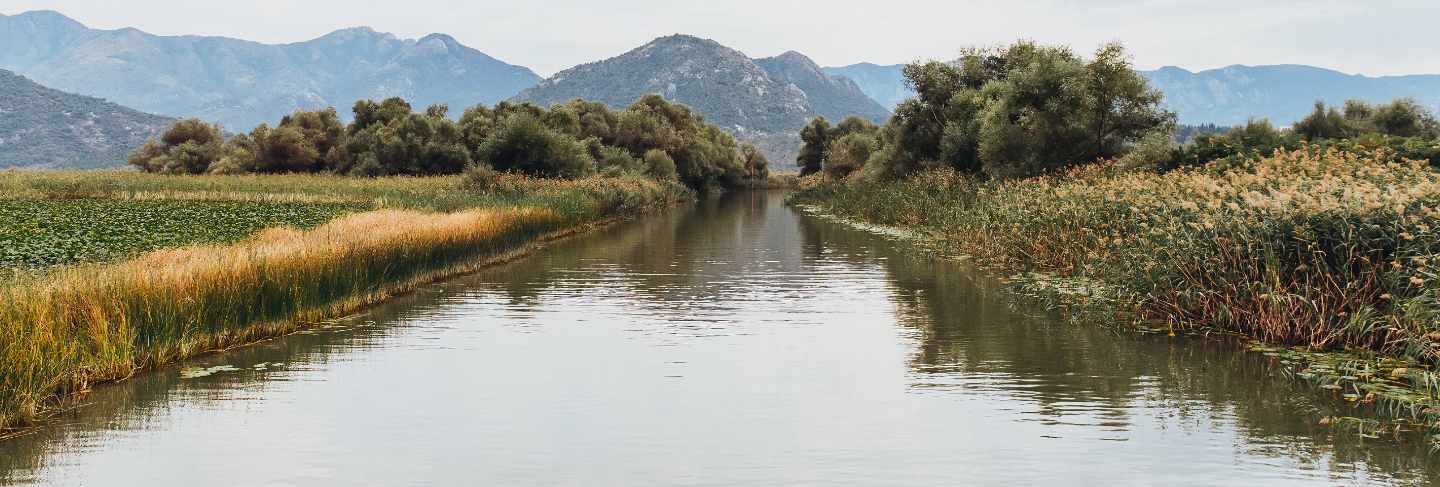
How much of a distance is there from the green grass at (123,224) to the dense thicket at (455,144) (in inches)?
921

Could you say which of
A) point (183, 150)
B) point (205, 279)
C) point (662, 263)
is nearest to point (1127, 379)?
point (205, 279)

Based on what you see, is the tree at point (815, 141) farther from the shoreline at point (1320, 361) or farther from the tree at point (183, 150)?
the shoreline at point (1320, 361)

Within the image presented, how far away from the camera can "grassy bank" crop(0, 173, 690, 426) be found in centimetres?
1226

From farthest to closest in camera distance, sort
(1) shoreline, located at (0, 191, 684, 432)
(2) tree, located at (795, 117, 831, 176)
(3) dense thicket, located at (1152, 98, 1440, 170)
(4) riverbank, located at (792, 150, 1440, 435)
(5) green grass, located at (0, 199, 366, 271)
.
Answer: (2) tree, located at (795, 117, 831, 176)
(3) dense thicket, located at (1152, 98, 1440, 170)
(5) green grass, located at (0, 199, 366, 271)
(4) riverbank, located at (792, 150, 1440, 435)
(1) shoreline, located at (0, 191, 684, 432)

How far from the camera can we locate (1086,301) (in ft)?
64.2

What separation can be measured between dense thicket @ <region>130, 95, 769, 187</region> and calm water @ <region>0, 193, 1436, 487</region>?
50.6 m

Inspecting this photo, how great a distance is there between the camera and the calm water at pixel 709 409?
9.67 meters

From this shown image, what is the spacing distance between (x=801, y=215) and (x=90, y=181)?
37.8 meters

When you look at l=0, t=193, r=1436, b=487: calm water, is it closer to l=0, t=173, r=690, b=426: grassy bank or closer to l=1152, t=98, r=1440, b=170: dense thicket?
l=0, t=173, r=690, b=426: grassy bank

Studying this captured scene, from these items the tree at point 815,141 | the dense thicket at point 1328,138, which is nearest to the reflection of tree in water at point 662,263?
the dense thicket at point 1328,138

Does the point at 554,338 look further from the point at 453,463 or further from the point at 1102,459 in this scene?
the point at 1102,459

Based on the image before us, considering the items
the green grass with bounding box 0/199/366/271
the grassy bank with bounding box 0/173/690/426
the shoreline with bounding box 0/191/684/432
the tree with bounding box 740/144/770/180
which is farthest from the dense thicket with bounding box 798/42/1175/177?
the tree with bounding box 740/144/770/180

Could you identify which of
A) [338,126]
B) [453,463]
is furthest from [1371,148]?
[338,126]

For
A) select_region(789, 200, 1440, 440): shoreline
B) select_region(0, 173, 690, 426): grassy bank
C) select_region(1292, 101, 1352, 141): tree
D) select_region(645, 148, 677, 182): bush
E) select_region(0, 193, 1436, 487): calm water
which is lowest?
select_region(0, 193, 1436, 487): calm water
